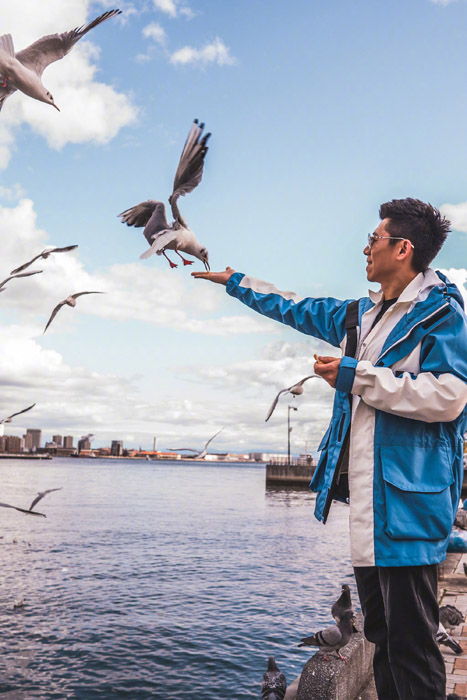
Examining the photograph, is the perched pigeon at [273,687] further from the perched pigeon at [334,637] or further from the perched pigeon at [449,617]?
the perched pigeon at [449,617]

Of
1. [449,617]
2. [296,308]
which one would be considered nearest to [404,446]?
[296,308]

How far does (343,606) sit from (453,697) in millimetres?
2705

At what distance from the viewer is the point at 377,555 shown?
7.89ft

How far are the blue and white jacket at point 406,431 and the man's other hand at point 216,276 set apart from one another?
3.14 ft

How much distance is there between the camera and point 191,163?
12.4ft

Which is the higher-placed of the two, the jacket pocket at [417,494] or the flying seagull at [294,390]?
the flying seagull at [294,390]

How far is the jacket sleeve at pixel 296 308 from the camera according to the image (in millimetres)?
3143

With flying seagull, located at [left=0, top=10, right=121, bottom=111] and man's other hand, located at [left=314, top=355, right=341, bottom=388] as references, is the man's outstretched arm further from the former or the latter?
flying seagull, located at [left=0, top=10, right=121, bottom=111]

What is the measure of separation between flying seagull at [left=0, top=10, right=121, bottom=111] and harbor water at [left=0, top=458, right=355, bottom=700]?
862cm

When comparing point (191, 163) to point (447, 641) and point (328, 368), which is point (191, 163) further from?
point (447, 641)

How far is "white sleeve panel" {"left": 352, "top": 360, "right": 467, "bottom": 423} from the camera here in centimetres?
235

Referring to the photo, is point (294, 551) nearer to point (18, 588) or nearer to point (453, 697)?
point (18, 588)

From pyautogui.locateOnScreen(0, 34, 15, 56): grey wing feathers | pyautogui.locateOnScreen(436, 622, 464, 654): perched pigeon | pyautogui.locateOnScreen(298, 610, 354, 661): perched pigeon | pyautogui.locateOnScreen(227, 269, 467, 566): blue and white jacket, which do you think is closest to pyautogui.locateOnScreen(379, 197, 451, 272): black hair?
pyautogui.locateOnScreen(227, 269, 467, 566): blue and white jacket

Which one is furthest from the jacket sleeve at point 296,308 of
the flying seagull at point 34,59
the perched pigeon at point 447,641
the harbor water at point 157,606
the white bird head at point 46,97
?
the harbor water at point 157,606
